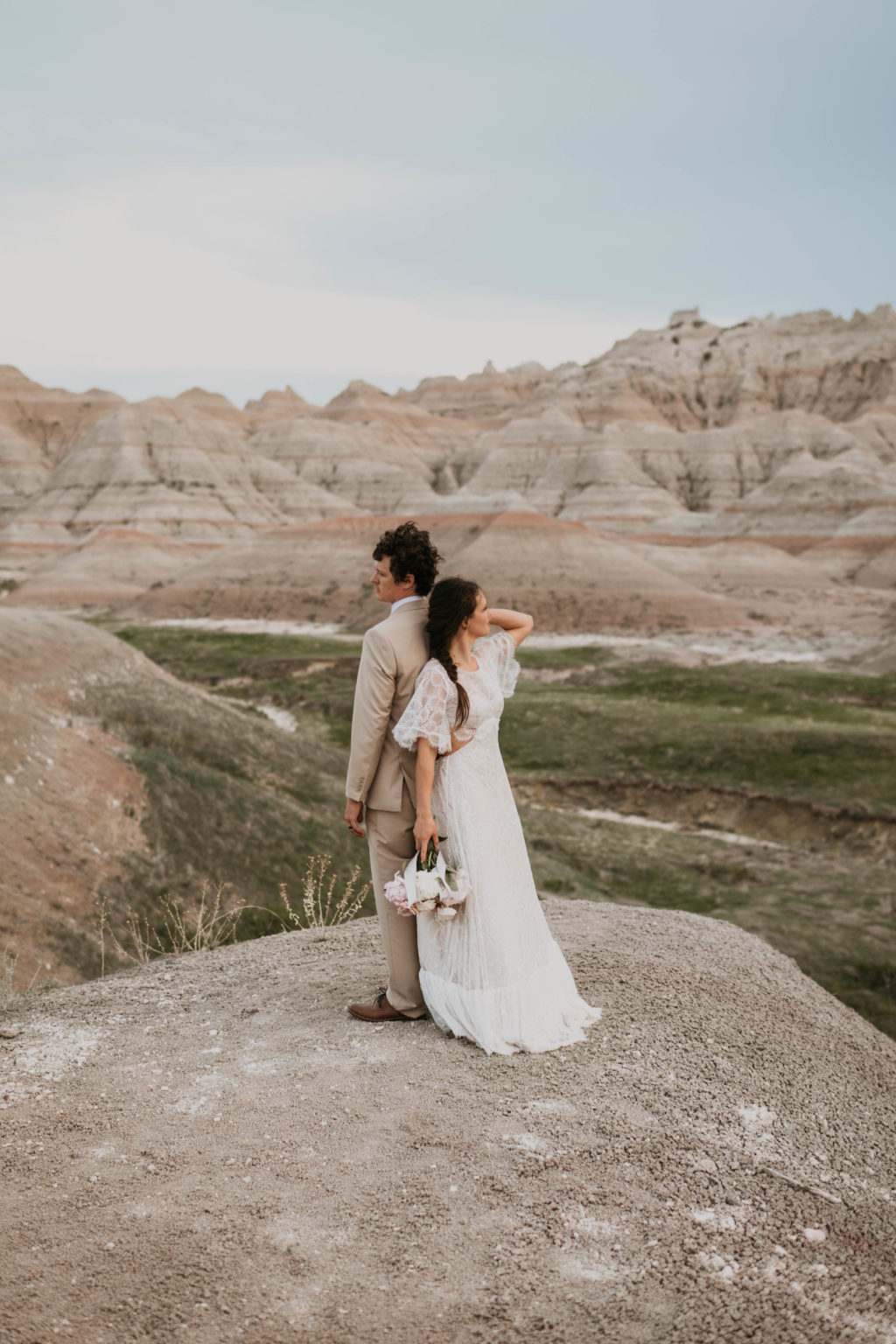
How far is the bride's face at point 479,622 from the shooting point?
5.03 m

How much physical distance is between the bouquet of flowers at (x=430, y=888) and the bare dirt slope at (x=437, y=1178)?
2.45ft

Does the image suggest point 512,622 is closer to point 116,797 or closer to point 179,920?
point 179,920

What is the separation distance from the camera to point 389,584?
5.16m

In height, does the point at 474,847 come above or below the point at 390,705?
below

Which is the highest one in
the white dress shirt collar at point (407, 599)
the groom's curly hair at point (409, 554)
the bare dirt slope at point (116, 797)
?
A: the groom's curly hair at point (409, 554)

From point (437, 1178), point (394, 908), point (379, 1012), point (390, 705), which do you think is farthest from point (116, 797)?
point (437, 1178)

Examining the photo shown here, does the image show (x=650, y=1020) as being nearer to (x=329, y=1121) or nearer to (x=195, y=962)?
(x=329, y=1121)

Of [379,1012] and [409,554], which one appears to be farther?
[379,1012]

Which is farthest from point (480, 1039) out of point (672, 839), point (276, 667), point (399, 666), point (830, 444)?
point (830, 444)

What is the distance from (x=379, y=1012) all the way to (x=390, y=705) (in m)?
1.74

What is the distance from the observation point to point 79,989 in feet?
20.9

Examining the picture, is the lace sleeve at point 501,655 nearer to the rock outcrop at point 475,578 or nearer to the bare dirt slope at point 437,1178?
the bare dirt slope at point 437,1178

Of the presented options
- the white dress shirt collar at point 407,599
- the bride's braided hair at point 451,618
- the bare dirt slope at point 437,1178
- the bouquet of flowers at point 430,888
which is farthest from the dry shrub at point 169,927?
the bride's braided hair at point 451,618

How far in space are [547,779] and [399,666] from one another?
20.0 m
